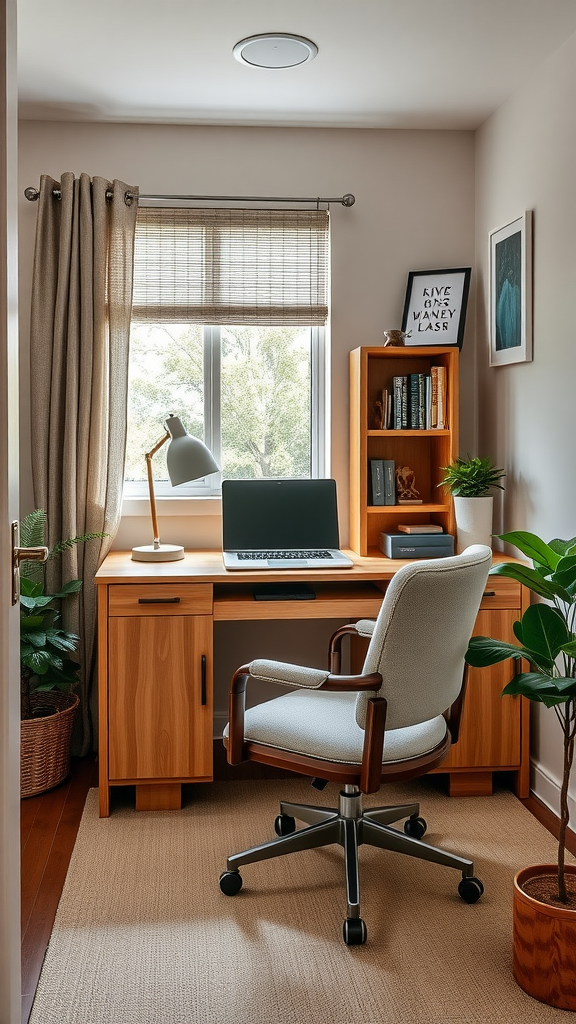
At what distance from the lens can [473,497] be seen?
3.18 metres

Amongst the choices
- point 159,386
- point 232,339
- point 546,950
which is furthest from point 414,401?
point 546,950

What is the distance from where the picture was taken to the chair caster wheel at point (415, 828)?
2707 mm

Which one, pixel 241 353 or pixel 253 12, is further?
pixel 241 353

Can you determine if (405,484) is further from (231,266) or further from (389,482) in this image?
(231,266)

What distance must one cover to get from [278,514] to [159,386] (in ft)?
2.48

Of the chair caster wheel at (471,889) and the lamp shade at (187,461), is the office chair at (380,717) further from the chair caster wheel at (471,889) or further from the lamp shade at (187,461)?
the lamp shade at (187,461)

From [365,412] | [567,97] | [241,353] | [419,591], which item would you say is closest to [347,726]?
[419,591]

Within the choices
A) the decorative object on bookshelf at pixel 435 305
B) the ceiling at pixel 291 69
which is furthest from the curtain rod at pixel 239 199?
the decorative object on bookshelf at pixel 435 305

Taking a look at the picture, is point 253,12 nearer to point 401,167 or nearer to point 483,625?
point 401,167

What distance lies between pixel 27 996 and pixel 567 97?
2890 mm

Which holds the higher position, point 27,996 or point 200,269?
point 200,269

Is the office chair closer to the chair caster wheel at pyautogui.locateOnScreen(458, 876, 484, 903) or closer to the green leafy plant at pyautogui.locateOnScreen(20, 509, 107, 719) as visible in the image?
the chair caster wheel at pyautogui.locateOnScreen(458, 876, 484, 903)

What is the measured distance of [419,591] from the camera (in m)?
2.05

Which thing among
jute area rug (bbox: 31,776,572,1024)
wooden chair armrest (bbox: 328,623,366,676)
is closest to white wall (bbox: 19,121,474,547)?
wooden chair armrest (bbox: 328,623,366,676)
